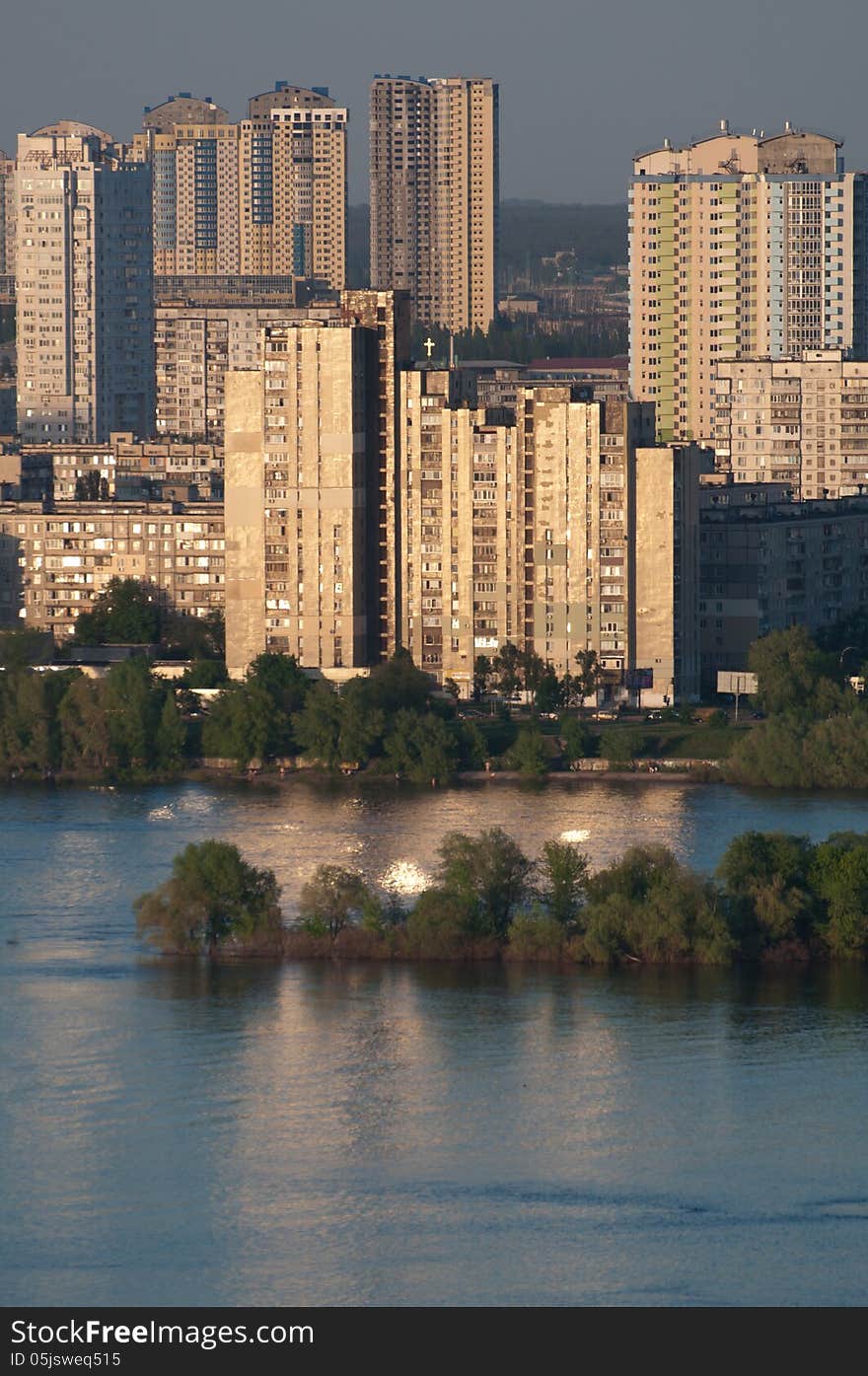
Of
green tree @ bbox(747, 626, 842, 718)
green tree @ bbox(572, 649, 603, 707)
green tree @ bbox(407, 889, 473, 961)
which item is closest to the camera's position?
green tree @ bbox(407, 889, 473, 961)

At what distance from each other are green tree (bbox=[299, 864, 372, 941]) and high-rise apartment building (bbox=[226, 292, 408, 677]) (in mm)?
8237

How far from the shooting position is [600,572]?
910 inches

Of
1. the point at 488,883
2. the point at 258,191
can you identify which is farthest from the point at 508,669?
the point at 258,191

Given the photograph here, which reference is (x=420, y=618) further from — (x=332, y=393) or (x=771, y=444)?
(x=771, y=444)

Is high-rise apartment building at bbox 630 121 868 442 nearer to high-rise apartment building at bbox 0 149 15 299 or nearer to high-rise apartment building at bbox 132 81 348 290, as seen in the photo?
high-rise apartment building at bbox 132 81 348 290

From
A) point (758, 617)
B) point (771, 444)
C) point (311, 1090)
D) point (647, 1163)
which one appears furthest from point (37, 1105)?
point (771, 444)

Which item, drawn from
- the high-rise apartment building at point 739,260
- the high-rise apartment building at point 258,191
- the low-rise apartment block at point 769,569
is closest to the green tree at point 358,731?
the low-rise apartment block at point 769,569

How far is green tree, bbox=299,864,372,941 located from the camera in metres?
15.0

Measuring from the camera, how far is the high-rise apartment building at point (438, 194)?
54469 mm

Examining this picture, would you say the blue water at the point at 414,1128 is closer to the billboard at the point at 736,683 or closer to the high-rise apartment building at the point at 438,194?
the billboard at the point at 736,683

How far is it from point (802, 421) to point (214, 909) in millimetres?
16517

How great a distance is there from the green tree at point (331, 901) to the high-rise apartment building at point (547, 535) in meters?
Answer: 8.08

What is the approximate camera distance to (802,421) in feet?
101

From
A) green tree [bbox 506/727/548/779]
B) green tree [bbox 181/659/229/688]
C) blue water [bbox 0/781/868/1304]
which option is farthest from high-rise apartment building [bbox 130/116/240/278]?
blue water [bbox 0/781/868/1304]
